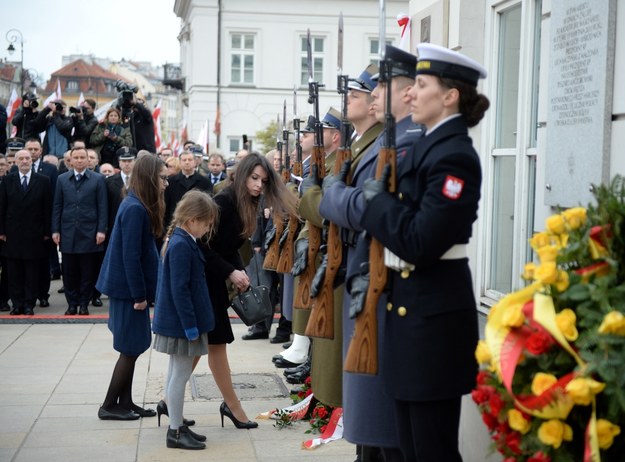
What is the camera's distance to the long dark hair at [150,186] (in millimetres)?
6504

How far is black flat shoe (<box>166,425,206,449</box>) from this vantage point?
5.98 metres

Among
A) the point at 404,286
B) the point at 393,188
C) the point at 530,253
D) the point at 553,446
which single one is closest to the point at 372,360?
the point at 404,286

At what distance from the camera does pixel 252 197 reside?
6.35m

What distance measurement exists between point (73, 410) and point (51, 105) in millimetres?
9714

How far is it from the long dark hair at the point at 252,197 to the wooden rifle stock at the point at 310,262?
2.39 ft

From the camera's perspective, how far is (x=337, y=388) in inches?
205

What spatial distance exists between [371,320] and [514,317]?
0.94 metres

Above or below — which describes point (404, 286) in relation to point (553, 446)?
above

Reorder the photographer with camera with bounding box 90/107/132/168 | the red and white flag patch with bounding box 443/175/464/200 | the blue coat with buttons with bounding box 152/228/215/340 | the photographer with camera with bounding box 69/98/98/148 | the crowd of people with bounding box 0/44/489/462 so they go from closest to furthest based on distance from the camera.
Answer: the red and white flag patch with bounding box 443/175/464/200 < the crowd of people with bounding box 0/44/489/462 < the blue coat with buttons with bounding box 152/228/215/340 < the photographer with camera with bounding box 90/107/132/168 < the photographer with camera with bounding box 69/98/98/148

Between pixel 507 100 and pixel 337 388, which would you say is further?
pixel 507 100

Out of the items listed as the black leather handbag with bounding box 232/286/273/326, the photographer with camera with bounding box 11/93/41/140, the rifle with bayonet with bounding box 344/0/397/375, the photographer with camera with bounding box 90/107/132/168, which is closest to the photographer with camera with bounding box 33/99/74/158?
the photographer with camera with bounding box 11/93/41/140

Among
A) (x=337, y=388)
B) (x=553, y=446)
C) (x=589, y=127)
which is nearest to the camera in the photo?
(x=553, y=446)

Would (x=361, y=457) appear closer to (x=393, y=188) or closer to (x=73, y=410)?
(x=393, y=188)

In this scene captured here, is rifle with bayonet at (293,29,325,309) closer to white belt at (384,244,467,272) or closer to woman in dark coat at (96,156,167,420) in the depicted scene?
woman in dark coat at (96,156,167,420)
